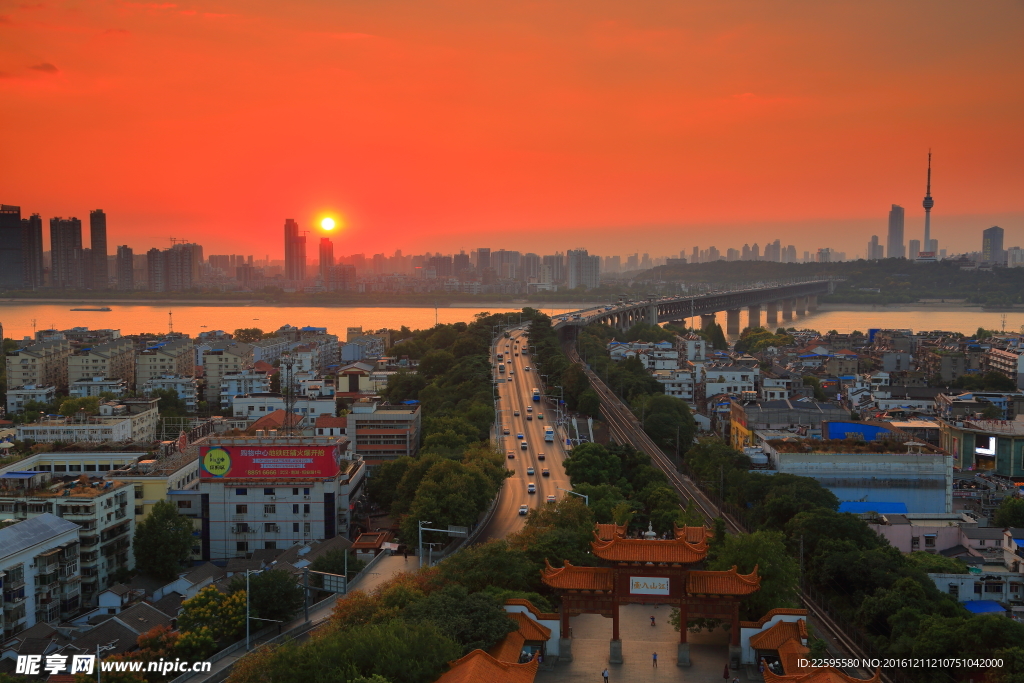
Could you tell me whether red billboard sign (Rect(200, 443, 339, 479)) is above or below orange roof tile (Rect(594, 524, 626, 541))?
below

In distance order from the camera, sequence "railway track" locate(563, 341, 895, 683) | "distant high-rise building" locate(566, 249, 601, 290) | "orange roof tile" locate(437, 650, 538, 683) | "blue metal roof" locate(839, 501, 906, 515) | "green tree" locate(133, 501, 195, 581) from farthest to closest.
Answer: "distant high-rise building" locate(566, 249, 601, 290)
"blue metal roof" locate(839, 501, 906, 515)
"green tree" locate(133, 501, 195, 581)
"railway track" locate(563, 341, 895, 683)
"orange roof tile" locate(437, 650, 538, 683)

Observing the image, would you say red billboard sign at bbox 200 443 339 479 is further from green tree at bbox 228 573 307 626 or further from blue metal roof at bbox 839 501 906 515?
blue metal roof at bbox 839 501 906 515

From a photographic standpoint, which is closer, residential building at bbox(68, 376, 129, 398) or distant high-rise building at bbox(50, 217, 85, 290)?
residential building at bbox(68, 376, 129, 398)

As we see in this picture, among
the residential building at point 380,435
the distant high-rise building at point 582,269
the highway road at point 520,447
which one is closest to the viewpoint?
the highway road at point 520,447

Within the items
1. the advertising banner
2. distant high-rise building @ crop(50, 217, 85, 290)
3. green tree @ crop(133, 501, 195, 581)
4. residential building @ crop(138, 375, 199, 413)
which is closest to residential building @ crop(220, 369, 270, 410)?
residential building @ crop(138, 375, 199, 413)

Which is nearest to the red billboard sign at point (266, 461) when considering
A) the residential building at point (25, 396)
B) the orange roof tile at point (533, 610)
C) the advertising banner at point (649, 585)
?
the orange roof tile at point (533, 610)

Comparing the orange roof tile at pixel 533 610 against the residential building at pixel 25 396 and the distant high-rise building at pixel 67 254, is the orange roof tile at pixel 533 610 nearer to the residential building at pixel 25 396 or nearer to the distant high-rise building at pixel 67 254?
the residential building at pixel 25 396

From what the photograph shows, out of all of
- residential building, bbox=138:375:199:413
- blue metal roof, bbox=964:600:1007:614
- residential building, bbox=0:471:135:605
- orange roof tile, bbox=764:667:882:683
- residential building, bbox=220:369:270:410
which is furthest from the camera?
residential building, bbox=220:369:270:410
